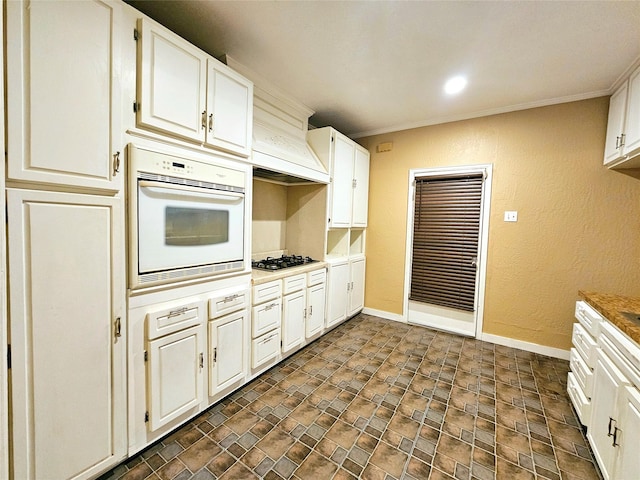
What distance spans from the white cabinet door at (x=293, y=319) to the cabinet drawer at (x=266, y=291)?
0.14 metres

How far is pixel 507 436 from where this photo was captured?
1.78 meters

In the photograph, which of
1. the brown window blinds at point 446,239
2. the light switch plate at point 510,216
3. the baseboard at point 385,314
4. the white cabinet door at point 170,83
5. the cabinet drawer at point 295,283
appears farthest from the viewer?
the baseboard at point 385,314

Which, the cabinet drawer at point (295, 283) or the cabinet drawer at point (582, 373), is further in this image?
the cabinet drawer at point (295, 283)

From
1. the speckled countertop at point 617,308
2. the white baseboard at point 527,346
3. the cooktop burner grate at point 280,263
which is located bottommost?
the white baseboard at point 527,346

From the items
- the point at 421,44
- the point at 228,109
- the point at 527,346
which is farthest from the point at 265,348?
the point at 527,346

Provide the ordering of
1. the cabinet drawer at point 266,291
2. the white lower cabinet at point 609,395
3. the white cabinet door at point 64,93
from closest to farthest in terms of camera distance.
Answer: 1. the white cabinet door at point 64,93
2. the white lower cabinet at point 609,395
3. the cabinet drawer at point 266,291

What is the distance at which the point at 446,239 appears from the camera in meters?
3.43

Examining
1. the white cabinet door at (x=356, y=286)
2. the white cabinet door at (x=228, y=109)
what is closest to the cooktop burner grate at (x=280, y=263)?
the white cabinet door at (x=356, y=286)

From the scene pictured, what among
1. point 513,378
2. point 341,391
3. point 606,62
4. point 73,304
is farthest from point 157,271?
point 606,62

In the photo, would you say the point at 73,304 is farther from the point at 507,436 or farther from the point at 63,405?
the point at 507,436

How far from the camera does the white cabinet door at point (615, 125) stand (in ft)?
7.41

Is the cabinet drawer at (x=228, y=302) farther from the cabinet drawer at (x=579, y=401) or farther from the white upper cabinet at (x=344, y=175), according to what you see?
the cabinet drawer at (x=579, y=401)

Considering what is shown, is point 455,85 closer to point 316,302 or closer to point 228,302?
point 316,302

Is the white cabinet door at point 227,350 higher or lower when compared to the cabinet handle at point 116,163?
lower
